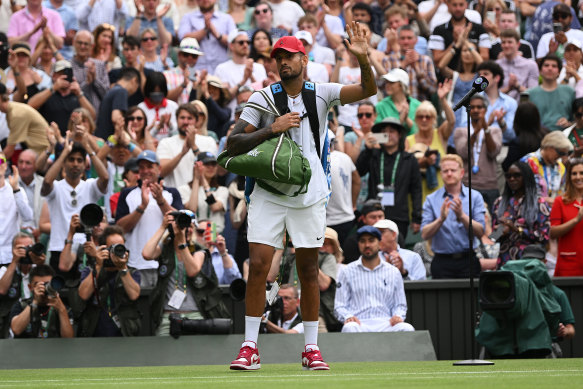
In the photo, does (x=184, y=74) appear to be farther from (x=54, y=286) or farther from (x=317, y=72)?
(x=54, y=286)

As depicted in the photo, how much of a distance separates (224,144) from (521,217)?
3.82 meters

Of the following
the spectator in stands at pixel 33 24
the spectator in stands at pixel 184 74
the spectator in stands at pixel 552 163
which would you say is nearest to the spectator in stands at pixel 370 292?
the spectator in stands at pixel 552 163

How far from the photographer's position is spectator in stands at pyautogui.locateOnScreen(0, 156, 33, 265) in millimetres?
12227

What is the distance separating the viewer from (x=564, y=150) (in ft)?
43.5

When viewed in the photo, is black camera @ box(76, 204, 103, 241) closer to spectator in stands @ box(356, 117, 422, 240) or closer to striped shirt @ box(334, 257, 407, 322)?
striped shirt @ box(334, 257, 407, 322)

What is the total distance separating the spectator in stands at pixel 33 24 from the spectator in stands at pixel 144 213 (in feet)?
16.8

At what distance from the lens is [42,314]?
10703 millimetres

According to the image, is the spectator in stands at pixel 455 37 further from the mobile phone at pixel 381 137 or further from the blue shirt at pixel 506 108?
the mobile phone at pixel 381 137

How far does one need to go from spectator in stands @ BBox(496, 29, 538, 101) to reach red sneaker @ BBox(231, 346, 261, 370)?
368 inches

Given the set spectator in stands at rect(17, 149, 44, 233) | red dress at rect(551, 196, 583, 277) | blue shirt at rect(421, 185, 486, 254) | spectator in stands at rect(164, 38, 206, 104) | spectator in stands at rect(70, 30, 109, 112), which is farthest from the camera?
spectator in stands at rect(164, 38, 206, 104)

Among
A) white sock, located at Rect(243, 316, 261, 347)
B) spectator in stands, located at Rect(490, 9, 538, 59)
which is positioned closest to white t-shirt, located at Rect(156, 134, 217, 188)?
spectator in stands, located at Rect(490, 9, 538, 59)

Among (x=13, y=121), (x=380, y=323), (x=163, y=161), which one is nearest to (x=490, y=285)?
(x=380, y=323)

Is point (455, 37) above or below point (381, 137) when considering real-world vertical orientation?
above

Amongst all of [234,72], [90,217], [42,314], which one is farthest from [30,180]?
[234,72]
